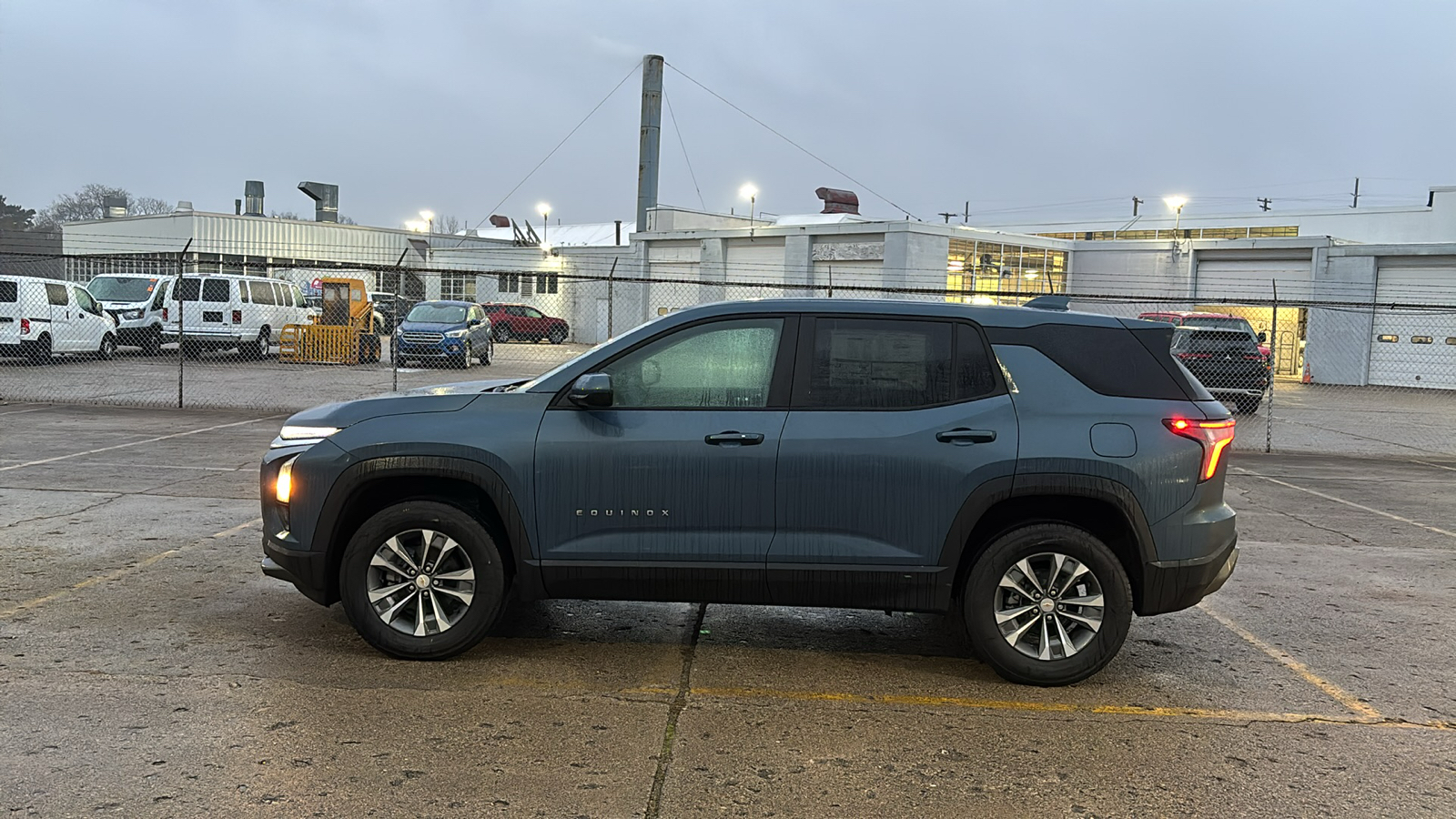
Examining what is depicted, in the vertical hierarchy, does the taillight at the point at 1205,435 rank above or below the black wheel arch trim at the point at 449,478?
Answer: above

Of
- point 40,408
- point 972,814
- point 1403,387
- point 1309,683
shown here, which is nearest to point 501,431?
point 972,814

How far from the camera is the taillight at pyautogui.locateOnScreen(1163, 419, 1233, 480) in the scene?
16.2 feet

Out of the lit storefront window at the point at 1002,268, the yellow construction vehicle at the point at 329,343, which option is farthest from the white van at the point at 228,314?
the lit storefront window at the point at 1002,268

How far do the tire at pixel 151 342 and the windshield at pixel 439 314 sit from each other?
681 centimetres

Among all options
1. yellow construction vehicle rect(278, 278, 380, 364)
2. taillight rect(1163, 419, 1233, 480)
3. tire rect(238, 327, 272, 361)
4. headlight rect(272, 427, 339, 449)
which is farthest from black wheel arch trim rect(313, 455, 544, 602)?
tire rect(238, 327, 272, 361)

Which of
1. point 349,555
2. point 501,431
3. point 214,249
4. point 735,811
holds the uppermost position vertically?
point 214,249

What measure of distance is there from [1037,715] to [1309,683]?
4.89ft

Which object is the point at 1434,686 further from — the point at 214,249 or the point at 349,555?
the point at 214,249

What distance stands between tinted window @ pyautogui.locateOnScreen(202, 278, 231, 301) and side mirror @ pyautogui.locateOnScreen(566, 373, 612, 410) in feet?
81.7

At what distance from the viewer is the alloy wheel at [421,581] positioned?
508cm

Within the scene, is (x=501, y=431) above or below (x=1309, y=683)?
above

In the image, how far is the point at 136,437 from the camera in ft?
42.6

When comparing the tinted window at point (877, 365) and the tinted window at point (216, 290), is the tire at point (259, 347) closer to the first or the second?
the tinted window at point (216, 290)

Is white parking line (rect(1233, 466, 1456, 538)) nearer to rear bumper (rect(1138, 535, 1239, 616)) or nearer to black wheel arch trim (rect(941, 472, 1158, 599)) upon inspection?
rear bumper (rect(1138, 535, 1239, 616))
